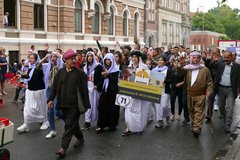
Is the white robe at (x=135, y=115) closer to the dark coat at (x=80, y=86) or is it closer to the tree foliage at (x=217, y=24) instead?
the dark coat at (x=80, y=86)

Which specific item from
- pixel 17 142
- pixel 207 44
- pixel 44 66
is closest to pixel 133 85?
pixel 44 66

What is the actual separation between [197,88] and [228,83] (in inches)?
44.1

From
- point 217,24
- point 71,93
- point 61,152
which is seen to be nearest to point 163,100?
point 71,93

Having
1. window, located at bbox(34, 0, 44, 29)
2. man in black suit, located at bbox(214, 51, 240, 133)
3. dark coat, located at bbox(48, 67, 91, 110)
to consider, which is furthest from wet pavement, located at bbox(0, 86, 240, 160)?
window, located at bbox(34, 0, 44, 29)

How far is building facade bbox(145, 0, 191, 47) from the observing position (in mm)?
46237

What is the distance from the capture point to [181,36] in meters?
60.7

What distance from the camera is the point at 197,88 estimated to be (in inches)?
345

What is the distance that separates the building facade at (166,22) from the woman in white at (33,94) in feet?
114

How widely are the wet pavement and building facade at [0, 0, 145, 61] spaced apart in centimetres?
1379

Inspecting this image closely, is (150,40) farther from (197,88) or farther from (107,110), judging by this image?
(197,88)

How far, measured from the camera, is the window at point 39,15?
25047mm

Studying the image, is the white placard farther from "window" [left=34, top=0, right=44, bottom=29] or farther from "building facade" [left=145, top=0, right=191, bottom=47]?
"building facade" [left=145, top=0, right=191, bottom=47]

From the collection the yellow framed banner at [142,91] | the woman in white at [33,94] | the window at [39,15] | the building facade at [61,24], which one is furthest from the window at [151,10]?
the woman in white at [33,94]

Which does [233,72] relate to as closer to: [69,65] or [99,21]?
[69,65]
